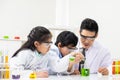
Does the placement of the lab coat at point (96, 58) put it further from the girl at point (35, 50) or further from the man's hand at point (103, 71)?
the girl at point (35, 50)

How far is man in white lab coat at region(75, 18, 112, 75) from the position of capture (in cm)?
198

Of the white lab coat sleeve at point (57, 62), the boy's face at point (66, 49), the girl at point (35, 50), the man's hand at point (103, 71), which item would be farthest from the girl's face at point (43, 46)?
the man's hand at point (103, 71)

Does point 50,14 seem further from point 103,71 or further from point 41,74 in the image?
point 41,74

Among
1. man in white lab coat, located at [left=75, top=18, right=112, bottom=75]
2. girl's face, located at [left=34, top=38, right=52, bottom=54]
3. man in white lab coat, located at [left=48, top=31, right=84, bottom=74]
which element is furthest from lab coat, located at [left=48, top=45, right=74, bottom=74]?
man in white lab coat, located at [left=75, top=18, right=112, bottom=75]

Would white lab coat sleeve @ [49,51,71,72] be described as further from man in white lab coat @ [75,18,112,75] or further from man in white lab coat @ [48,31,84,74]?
man in white lab coat @ [75,18,112,75]

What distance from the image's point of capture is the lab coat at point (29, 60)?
5.53ft

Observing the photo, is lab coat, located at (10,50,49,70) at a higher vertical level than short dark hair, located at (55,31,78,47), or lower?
lower

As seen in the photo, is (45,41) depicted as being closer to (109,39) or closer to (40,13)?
(109,39)

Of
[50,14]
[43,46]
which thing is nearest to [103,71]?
[43,46]

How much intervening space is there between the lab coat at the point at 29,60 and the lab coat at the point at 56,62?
5 centimetres

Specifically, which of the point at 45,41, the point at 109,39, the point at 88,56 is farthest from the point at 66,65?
the point at 109,39

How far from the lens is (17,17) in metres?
3.76

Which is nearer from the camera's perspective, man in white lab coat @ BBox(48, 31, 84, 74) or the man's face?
Result: man in white lab coat @ BBox(48, 31, 84, 74)

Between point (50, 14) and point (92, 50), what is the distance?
Answer: 1.92 meters
